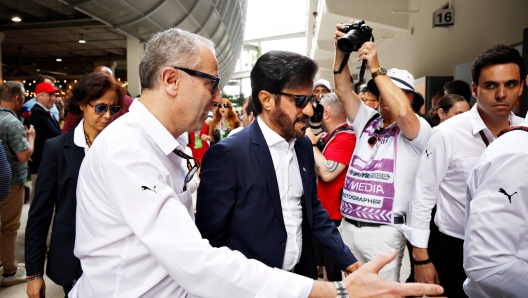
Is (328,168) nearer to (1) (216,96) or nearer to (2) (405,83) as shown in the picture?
(2) (405,83)

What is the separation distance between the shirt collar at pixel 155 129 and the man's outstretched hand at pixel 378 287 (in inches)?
29.2

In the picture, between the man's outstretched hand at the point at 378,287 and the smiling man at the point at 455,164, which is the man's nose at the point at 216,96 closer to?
the man's outstretched hand at the point at 378,287

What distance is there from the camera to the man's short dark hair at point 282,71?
1.84 metres

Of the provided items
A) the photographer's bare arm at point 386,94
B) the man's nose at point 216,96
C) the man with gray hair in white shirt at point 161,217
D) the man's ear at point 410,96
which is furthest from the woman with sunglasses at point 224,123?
the man with gray hair in white shirt at point 161,217

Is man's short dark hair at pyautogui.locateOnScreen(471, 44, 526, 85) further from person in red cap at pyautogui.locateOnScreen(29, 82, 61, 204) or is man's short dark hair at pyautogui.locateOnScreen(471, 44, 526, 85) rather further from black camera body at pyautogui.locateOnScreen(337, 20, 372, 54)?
person in red cap at pyautogui.locateOnScreen(29, 82, 61, 204)

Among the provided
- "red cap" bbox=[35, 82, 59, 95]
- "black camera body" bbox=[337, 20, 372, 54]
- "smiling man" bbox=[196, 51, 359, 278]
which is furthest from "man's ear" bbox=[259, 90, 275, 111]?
"red cap" bbox=[35, 82, 59, 95]

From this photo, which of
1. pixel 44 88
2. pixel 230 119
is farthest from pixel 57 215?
pixel 230 119

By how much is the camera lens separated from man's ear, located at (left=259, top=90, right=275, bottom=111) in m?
0.80

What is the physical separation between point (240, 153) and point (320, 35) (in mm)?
12890

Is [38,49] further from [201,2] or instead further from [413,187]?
[413,187]

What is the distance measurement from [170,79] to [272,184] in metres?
0.65

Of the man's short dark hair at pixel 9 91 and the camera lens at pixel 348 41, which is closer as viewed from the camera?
the camera lens at pixel 348 41

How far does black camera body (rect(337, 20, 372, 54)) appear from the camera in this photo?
7.86 feet

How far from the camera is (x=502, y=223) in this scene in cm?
138
